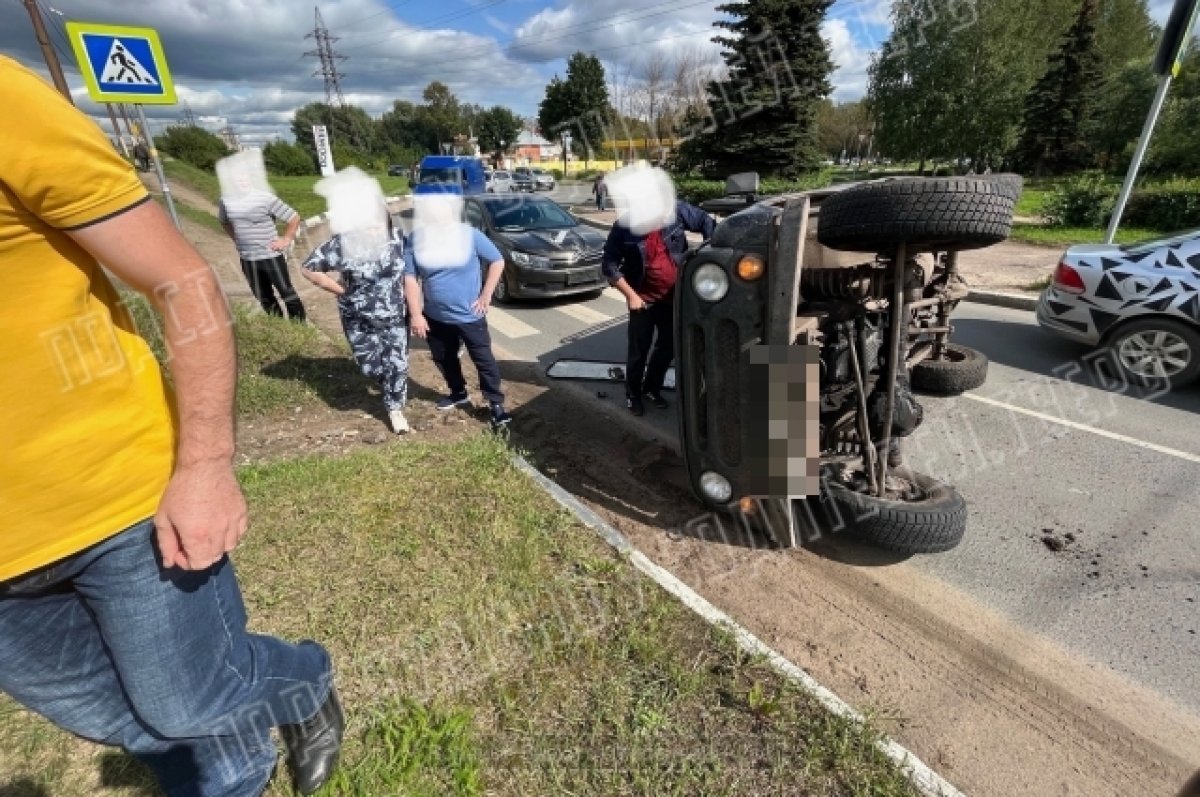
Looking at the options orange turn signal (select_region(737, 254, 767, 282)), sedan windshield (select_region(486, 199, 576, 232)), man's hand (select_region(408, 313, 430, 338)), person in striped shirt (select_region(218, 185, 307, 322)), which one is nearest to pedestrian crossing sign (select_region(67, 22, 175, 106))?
person in striped shirt (select_region(218, 185, 307, 322))

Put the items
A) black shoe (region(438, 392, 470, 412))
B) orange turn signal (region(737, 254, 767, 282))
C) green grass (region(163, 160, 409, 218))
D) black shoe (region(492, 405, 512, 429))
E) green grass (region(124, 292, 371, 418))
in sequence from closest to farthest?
orange turn signal (region(737, 254, 767, 282))
black shoe (region(492, 405, 512, 429))
green grass (region(124, 292, 371, 418))
black shoe (region(438, 392, 470, 412))
green grass (region(163, 160, 409, 218))

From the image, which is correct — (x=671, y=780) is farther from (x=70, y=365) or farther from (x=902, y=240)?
(x=902, y=240)

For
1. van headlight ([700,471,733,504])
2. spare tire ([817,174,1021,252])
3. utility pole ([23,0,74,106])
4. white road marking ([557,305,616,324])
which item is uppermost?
utility pole ([23,0,74,106])

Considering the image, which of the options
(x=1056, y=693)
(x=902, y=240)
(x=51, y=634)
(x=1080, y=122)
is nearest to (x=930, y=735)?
(x=1056, y=693)

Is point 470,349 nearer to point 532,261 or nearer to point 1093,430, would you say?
point 532,261

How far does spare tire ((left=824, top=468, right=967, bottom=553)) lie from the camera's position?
266 centimetres

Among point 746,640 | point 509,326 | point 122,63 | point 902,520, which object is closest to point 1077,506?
Result: point 902,520

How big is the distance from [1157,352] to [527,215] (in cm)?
817

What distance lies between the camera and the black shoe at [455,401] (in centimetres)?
496

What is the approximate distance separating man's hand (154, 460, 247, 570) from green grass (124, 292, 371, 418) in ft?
12.2

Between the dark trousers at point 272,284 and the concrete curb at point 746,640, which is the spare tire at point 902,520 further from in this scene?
the dark trousers at point 272,284

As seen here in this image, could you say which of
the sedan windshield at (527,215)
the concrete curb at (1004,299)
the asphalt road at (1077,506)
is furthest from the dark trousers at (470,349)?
the concrete curb at (1004,299)

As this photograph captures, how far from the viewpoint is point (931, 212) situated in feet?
7.18

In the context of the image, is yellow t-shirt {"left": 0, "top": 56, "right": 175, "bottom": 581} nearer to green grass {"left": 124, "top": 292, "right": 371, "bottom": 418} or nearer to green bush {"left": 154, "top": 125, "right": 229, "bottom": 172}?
green grass {"left": 124, "top": 292, "right": 371, "bottom": 418}
